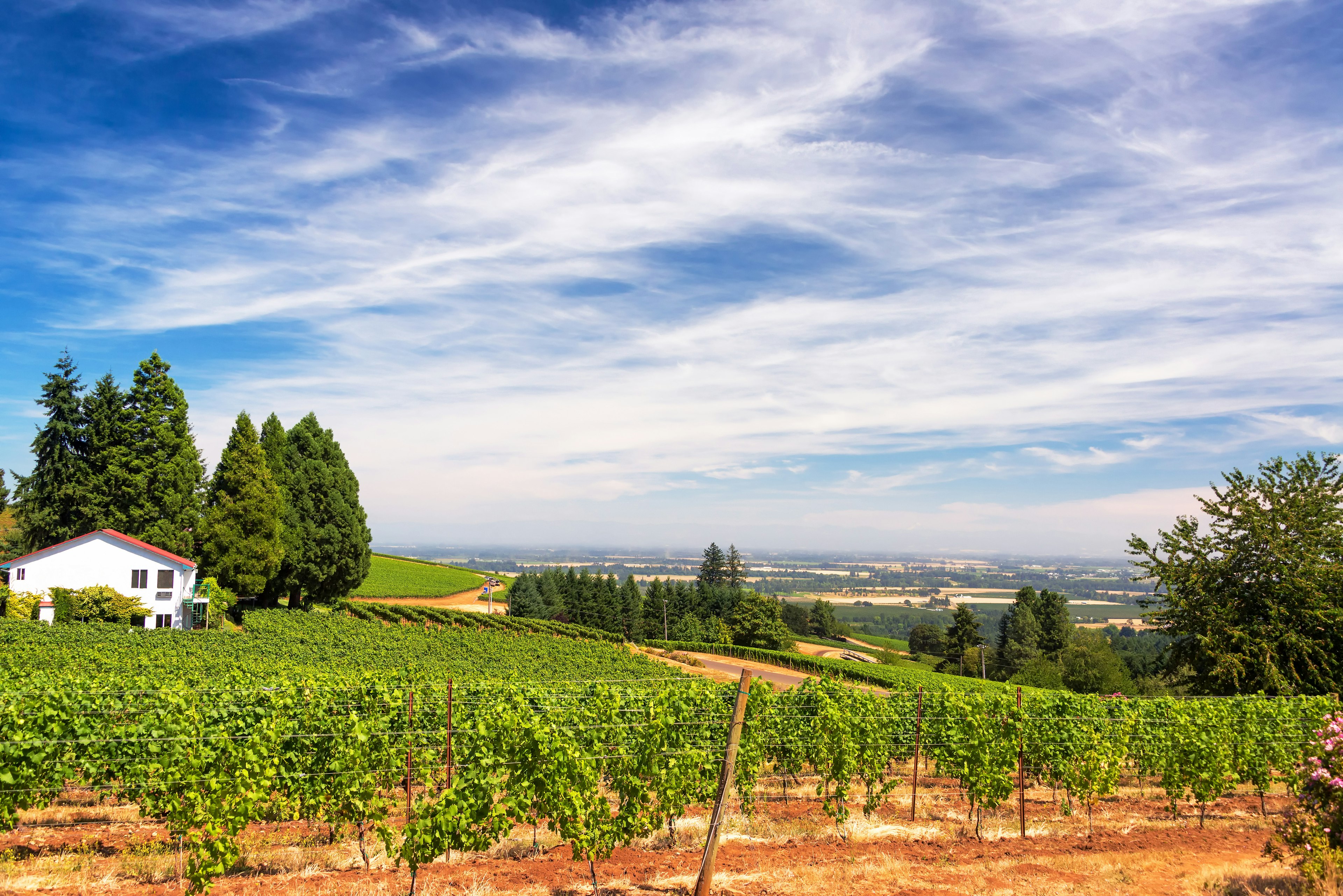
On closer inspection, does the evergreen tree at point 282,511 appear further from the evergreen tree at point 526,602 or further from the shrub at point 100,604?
the evergreen tree at point 526,602

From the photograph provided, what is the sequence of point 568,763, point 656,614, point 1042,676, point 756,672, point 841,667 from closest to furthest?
point 568,763 → point 756,672 → point 841,667 → point 1042,676 → point 656,614

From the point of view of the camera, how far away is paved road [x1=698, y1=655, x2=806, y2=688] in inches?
2016

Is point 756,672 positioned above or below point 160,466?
below

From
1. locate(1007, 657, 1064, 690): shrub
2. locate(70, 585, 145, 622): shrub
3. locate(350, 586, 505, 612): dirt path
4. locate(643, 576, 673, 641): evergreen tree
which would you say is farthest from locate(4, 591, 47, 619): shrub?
locate(1007, 657, 1064, 690): shrub

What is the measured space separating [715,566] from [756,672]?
2298 inches

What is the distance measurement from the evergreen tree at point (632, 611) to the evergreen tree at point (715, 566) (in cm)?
2544

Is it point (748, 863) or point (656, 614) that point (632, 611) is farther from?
point (748, 863)

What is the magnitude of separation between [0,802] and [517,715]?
6.09m

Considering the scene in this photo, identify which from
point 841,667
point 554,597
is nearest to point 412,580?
point 554,597

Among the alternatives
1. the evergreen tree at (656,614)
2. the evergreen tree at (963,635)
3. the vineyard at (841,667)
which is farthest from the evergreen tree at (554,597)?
the evergreen tree at (963,635)

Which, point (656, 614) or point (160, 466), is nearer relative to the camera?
point (160, 466)

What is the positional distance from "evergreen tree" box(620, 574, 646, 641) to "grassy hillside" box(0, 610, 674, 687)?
104ft

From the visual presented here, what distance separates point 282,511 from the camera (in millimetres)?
43562

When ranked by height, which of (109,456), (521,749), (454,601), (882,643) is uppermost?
(109,456)
